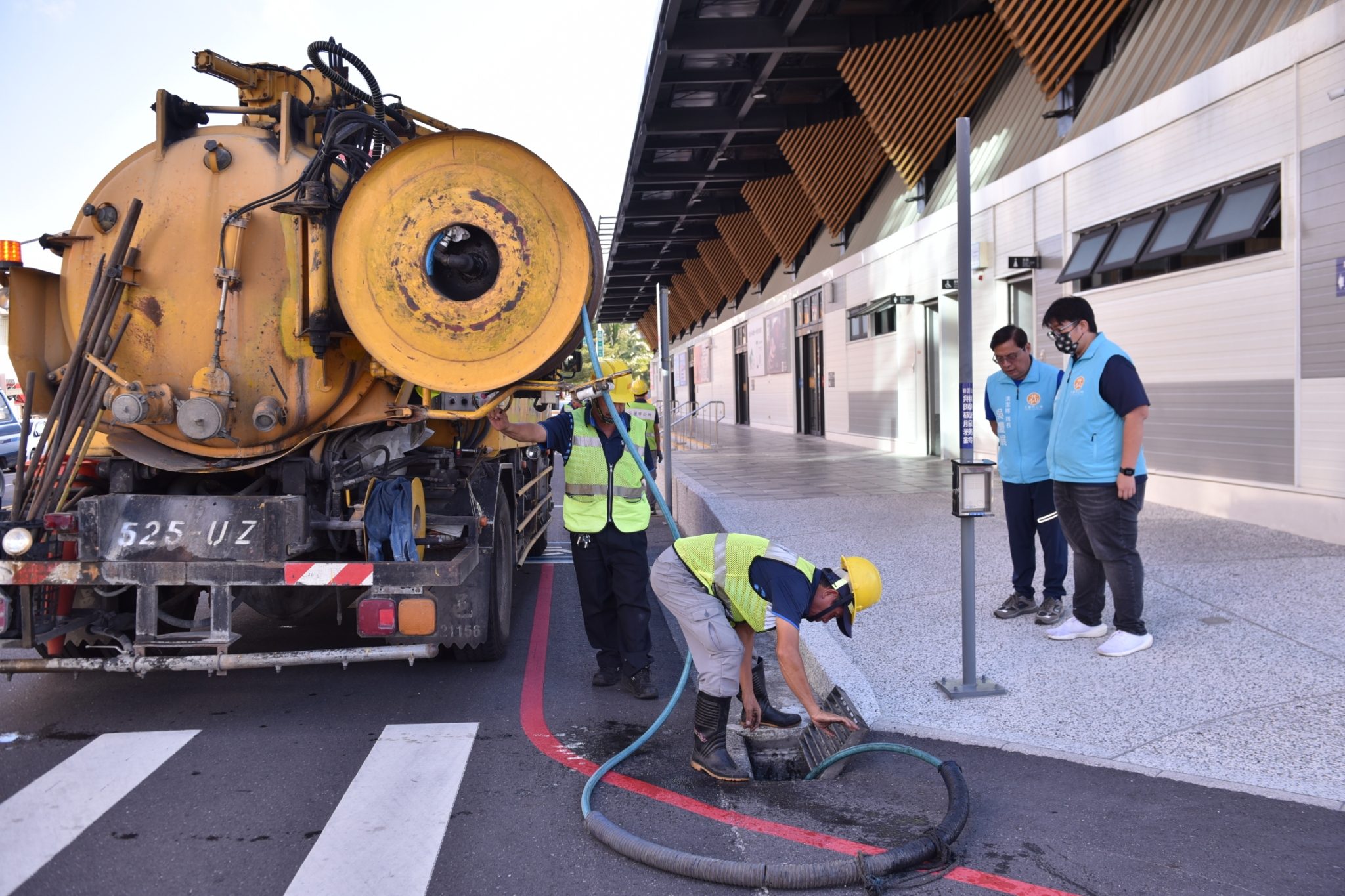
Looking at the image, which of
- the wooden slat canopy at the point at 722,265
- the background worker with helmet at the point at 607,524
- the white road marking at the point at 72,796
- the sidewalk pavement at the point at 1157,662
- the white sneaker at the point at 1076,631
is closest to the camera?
the white road marking at the point at 72,796

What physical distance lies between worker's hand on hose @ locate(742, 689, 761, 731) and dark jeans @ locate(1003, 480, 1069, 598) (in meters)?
2.30

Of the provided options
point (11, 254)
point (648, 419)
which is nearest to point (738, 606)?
point (648, 419)

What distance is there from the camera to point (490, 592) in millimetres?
5672

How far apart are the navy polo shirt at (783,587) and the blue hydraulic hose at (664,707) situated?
2.02 feet

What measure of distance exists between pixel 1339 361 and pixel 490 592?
6.21 metres

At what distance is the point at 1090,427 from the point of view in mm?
5277

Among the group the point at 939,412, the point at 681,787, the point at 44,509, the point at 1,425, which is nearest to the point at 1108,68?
the point at 939,412

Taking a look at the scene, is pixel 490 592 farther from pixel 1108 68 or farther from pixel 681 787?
pixel 1108 68

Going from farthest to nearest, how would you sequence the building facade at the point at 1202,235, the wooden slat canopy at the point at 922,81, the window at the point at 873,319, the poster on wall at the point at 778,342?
the poster on wall at the point at 778,342 < the window at the point at 873,319 < the wooden slat canopy at the point at 922,81 < the building facade at the point at 1202,235

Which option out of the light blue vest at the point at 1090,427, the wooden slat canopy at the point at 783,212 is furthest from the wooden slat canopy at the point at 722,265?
the light blue vest at the point at 1090,427

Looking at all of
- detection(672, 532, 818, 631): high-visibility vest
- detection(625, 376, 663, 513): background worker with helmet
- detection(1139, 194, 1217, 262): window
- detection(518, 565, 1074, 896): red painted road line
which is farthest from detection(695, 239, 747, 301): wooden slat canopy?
detection(672, 532, 818, 631): high-visibility vest

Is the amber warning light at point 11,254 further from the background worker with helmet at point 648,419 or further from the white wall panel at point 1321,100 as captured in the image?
the white wall panel at point 1321,100

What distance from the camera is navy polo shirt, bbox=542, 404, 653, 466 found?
17.5ft

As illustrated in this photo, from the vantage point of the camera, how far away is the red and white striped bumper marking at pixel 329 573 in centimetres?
456
